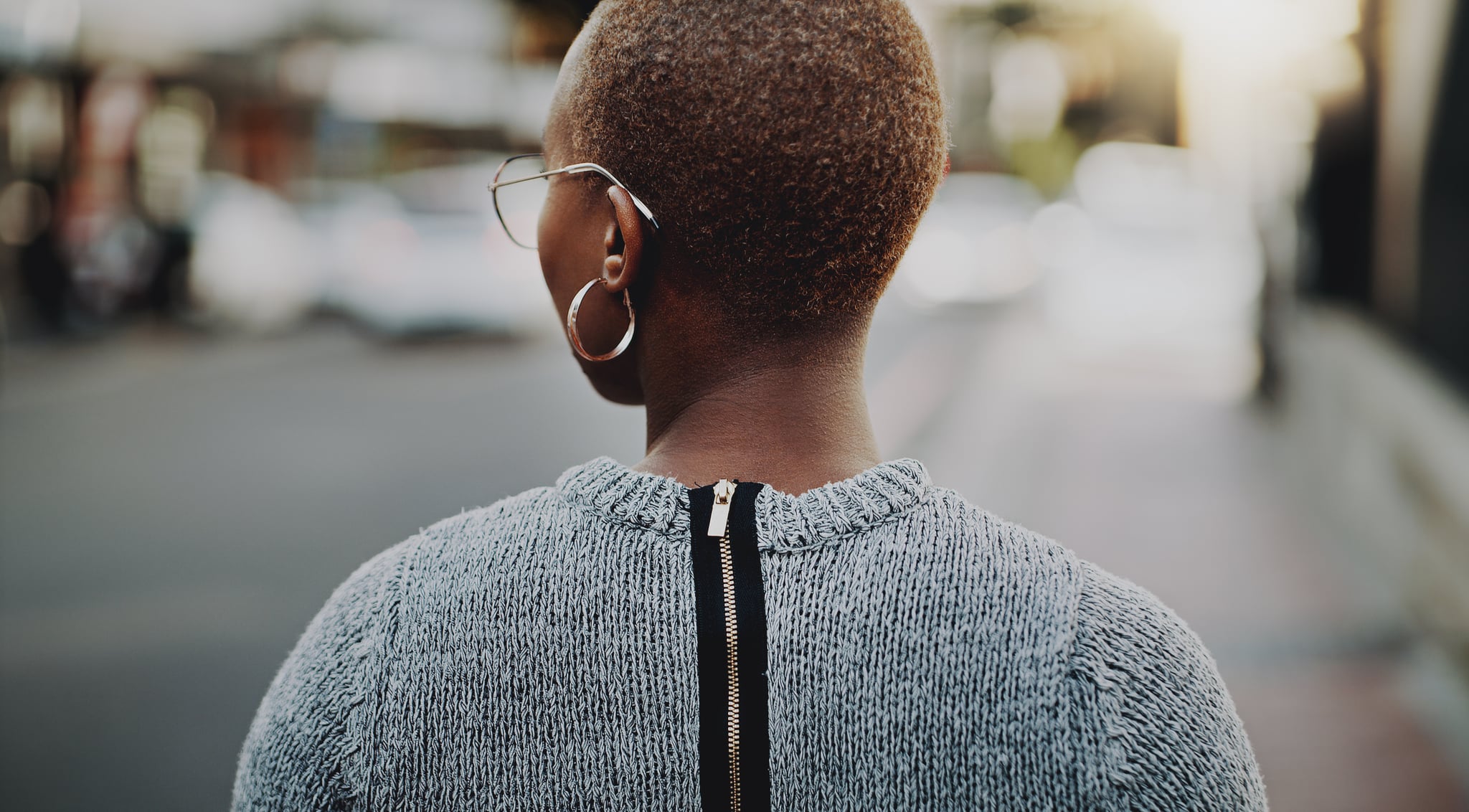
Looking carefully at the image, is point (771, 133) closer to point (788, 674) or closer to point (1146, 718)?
point (788, 674)

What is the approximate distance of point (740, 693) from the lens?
1.09 metres

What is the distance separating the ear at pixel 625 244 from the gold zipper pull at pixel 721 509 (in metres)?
0.23

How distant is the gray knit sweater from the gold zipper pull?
1.1 inches

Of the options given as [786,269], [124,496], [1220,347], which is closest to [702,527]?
[786,269]

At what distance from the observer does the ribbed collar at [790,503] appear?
112 centimetres

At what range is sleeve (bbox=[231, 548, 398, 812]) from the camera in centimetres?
113

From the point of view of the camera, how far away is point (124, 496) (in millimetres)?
7156

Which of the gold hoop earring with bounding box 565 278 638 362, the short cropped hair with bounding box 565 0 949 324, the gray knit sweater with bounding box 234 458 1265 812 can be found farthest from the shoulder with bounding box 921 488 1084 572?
the gold hoop earring with bounding box 565 278 638 362

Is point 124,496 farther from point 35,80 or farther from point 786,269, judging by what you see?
point 35,80

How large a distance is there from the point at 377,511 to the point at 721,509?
241 inches

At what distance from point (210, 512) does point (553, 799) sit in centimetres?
637

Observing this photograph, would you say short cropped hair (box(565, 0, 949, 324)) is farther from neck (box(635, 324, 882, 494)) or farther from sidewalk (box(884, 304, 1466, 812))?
sidewalk (box(884, 304, 1466, 812))

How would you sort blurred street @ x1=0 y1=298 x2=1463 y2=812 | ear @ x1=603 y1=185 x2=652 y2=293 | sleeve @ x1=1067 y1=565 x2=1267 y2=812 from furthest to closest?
1. blurred street @ x1=0 y1=298 x2=1463 y2=812
2. ear @ x1=603 y1=185 x2=652 y2=293
3. sleeve @ x1=1067 y1=565 x2=1267 y2=812

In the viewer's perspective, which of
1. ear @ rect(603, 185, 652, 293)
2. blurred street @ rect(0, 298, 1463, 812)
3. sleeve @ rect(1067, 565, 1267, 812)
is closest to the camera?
sleeve @ rect(1067, 565, 1267, 812)
